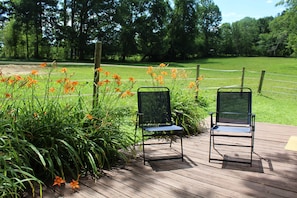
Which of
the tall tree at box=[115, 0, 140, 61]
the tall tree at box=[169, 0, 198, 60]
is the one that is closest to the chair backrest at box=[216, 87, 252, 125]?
the tall tree at box=[115, 0, 140, 61]

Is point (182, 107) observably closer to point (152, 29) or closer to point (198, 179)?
point (198, 179)

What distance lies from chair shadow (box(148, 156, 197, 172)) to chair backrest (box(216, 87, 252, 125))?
40.3 inches

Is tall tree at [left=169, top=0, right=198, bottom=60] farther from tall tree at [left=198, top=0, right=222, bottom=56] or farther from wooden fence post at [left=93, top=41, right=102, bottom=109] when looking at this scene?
wooden fence post at [left=93, top=41, right=102, bottom=109]

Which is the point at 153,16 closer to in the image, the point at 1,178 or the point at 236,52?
the point at 236,52

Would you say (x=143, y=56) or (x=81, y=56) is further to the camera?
(x=143, y=56)

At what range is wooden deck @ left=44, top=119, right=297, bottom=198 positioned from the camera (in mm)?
2461

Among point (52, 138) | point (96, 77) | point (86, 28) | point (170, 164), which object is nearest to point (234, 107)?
point (170, 164)

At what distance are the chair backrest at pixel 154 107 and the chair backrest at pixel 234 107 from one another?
77cm

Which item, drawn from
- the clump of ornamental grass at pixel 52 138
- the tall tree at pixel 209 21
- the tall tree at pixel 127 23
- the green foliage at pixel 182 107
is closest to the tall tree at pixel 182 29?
the tall tree at pixel 209 21

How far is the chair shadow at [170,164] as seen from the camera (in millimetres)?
3084

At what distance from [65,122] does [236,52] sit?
55.3m

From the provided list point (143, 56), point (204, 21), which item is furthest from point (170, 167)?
point (204, 21)

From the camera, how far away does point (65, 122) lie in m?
2.91

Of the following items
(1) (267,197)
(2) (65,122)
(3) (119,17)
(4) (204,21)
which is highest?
(4) (204,21)
